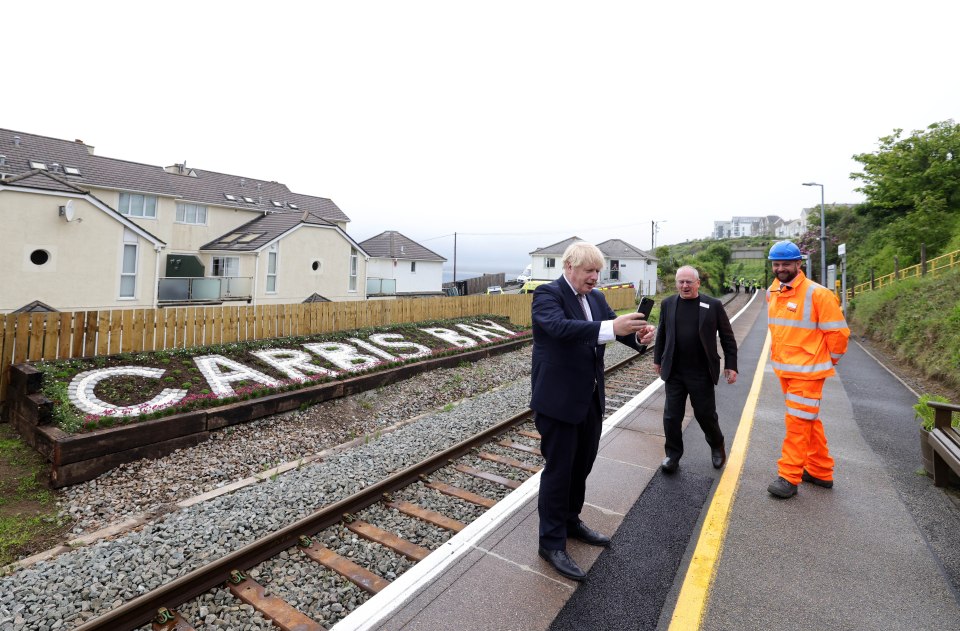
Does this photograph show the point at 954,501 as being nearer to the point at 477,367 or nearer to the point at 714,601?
the point at 714,601

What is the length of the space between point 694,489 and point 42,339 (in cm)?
990

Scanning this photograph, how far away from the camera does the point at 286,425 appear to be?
7.75 metres

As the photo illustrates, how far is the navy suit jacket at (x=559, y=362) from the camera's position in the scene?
3090 mm

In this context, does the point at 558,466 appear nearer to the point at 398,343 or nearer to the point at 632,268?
the point at 398,343

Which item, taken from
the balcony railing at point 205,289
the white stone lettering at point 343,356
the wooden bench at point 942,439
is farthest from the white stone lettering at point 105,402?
the balcony railing at point 205,289

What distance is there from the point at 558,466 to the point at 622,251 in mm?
50763

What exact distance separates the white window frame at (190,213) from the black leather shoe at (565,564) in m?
29.4

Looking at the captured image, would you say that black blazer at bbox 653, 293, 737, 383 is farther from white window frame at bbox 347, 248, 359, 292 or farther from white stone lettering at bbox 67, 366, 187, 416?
white window frame at bbox 347, 248, 359, 292

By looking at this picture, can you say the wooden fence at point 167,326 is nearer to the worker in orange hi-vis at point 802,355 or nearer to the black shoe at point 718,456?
the black shoe at point 718,456

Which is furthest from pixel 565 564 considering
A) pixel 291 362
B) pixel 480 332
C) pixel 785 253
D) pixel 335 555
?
pixel 480 332

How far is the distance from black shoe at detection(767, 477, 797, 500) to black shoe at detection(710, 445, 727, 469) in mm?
691

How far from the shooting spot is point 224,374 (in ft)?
28.6

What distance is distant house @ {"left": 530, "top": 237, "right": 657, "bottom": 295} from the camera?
49.2 meters

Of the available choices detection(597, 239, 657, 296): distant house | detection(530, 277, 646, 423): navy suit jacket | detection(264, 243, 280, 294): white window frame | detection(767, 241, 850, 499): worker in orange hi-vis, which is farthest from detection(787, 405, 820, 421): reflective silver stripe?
detection(597, 239, 657, 296): distant house
